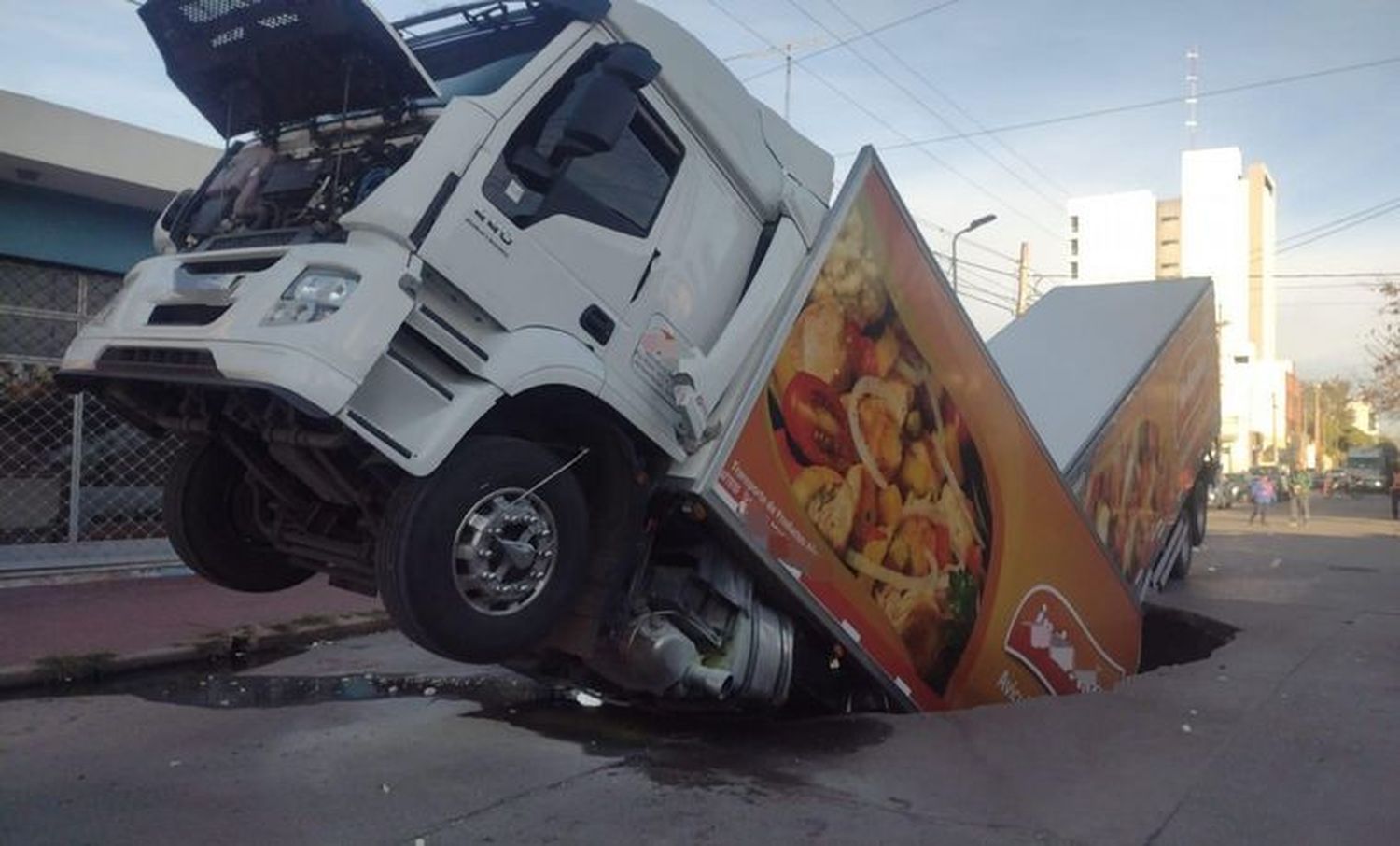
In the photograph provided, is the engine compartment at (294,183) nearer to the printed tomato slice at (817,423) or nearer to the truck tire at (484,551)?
the truck tire at (484,551)

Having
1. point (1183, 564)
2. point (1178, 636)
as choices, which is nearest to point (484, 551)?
point (1178, 636)

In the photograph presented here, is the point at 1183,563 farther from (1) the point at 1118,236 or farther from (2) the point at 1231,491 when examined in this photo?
(1) the point at 1118,236

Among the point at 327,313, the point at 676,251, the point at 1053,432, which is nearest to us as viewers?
the point at 327,313

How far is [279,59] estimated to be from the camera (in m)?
4.56

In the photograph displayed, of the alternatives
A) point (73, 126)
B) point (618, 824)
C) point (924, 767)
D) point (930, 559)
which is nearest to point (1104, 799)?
point (924, 767)

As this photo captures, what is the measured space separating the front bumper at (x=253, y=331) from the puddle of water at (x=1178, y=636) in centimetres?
874

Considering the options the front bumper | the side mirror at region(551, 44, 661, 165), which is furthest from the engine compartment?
the side mirror at region(551, 44, 661, 165)

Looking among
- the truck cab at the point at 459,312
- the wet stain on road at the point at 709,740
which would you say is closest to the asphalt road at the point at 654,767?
the wet stain on road at the point at 709,740

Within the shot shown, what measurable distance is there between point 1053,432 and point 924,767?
4087 millimetres

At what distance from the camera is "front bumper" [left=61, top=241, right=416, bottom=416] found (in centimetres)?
381

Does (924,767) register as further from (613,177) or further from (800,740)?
(613,177)

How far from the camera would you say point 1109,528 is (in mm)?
9297

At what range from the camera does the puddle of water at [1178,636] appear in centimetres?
1113

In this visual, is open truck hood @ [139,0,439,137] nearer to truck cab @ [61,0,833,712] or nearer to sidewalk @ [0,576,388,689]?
truck cab @ [61,0,833,712]
